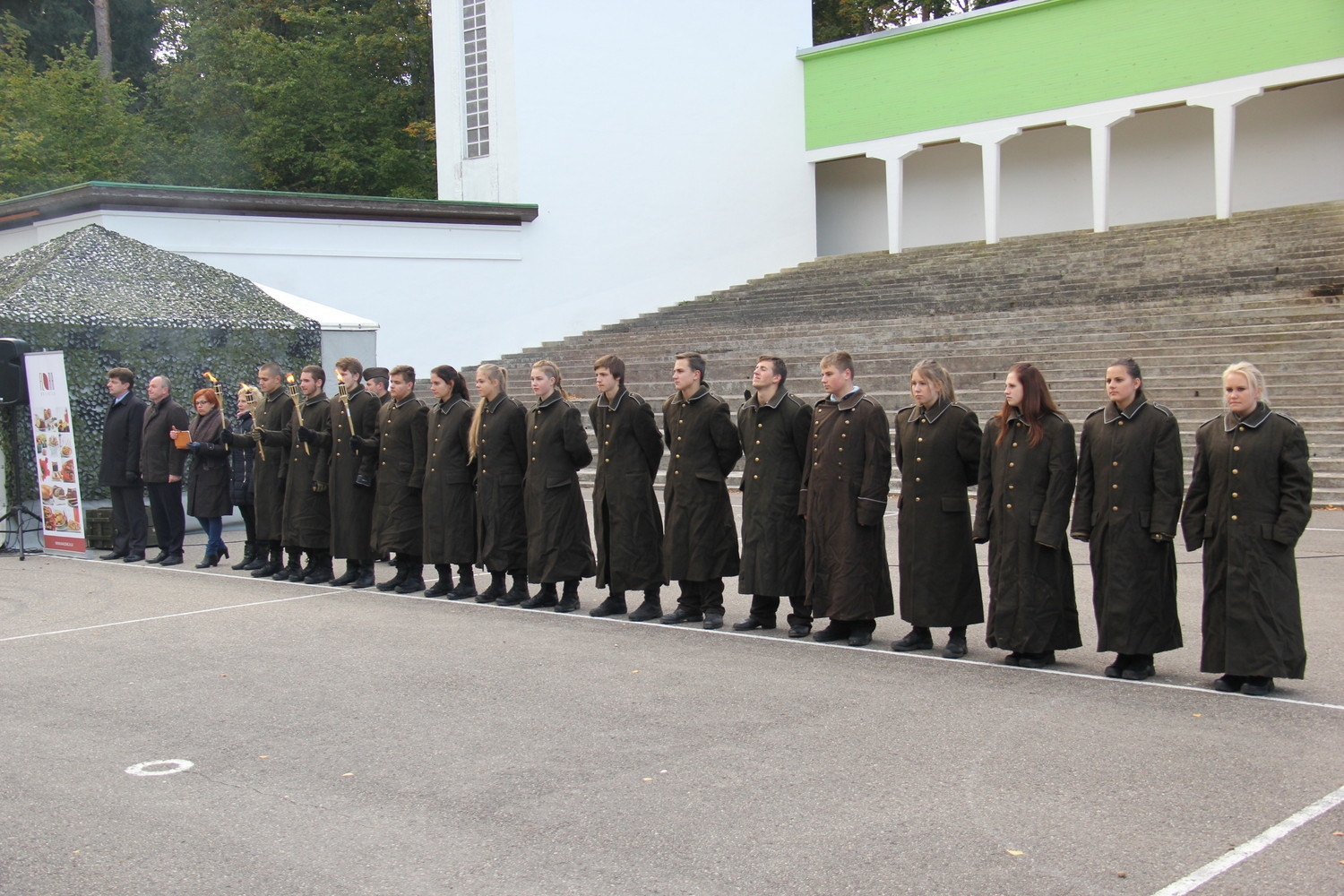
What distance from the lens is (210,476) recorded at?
13.0 m

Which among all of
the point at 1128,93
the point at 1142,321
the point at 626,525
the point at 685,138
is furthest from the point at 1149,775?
the point at 685,138

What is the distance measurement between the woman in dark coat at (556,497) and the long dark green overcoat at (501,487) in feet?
0.55

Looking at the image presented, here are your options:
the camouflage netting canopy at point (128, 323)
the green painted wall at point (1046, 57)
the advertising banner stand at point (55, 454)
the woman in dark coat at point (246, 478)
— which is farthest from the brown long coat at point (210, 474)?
the green painted wall at point (1046, 57)

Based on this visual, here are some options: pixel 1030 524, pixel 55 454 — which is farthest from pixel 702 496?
pixel 55 454

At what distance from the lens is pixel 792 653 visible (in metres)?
8.32

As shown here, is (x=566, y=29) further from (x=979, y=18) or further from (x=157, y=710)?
(x=157, y=710)

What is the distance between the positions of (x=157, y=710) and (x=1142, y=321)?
17.6 m

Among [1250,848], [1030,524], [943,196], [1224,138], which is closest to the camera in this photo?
[1250,848]

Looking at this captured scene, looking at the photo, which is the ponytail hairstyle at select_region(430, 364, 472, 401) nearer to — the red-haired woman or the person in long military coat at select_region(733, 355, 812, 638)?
the person in long military coat at select_region(733, 355, 812, 638)

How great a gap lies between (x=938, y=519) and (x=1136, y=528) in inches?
49.0

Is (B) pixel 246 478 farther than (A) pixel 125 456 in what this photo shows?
No

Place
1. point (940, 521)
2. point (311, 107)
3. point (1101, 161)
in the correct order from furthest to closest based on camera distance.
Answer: point (311, 107) < point (1101, 161) < point (940, 521)

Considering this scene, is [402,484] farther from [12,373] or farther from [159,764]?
[12,373]

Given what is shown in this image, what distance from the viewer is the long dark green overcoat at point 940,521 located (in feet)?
26.7
